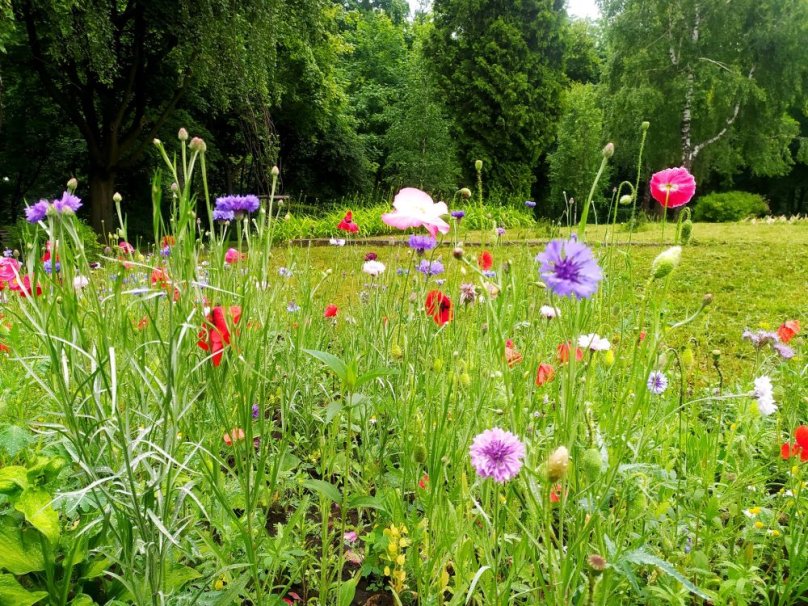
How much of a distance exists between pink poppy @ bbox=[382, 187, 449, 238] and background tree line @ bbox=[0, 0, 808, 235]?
685 cm

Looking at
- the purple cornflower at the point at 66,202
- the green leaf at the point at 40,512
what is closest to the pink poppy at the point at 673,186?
the purple cornflower at the point at 66,202

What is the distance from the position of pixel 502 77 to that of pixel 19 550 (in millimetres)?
15049

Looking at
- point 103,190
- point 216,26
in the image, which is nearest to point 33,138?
point 103,190

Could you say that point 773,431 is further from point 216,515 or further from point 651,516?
point 216,515

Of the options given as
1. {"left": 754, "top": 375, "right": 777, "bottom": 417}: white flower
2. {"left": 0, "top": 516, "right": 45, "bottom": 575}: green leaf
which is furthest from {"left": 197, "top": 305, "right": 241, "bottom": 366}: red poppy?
{"left": 754, "top": 375, "right": 777, "bottom": 417}: white flower

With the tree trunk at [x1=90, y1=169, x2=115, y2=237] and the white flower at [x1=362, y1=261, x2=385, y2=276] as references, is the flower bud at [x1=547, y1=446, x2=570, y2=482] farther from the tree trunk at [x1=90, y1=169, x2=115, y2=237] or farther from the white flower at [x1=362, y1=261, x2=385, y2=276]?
the tree trunk at [x1=90, y1=169, x2=115, y2=237]

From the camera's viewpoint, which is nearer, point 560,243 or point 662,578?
point 560,243

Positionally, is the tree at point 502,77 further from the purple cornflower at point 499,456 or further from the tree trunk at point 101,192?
the purple cornflower at point 499,456

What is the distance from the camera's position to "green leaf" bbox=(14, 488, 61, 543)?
2.38ft

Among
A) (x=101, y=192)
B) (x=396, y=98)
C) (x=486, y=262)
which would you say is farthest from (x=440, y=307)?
(x=396, y=98)

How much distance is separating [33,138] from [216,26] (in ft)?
24.4

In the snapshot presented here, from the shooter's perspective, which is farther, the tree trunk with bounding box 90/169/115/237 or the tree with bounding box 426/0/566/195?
the tree with bounding box 426/0/566/195

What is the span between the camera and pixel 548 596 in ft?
2.05

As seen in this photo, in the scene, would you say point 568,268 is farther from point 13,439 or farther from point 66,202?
point 13,439
